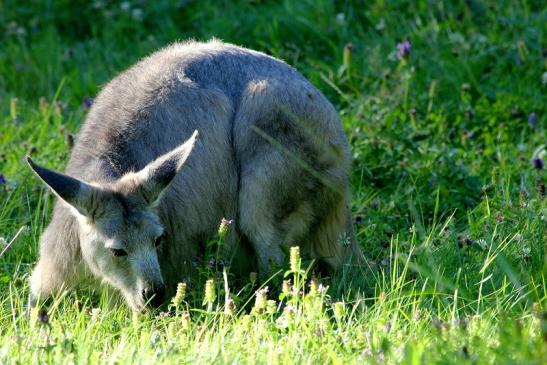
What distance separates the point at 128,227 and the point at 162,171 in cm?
31

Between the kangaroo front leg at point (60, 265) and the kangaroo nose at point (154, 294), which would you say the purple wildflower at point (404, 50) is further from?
the kangaroo nose at point (154, 294)

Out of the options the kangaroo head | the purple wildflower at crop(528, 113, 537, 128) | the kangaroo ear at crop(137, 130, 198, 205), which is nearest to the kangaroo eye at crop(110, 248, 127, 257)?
the kangaroo head

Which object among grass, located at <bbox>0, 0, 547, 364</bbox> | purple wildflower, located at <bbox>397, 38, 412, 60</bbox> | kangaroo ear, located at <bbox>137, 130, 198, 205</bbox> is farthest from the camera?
purple wildflower, located at <bbox>397, 38, 412, 60</bbox>

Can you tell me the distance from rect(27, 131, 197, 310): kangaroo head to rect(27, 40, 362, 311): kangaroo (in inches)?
8.5

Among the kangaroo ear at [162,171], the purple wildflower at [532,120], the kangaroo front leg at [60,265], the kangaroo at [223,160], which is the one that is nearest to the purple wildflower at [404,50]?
the purple wildflower at [532,120]

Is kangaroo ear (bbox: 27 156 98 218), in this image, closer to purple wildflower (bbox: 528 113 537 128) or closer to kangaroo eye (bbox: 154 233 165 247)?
kangaroo eye (bbox: 154 233 165 247)

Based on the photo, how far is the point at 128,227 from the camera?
508 centimetres

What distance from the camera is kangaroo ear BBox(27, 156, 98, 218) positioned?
4836 mm

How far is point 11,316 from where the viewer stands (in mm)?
5137

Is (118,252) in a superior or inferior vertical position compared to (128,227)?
inferior

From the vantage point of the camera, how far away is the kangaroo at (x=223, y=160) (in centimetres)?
558

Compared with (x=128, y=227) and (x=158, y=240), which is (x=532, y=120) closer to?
(x=158, y=240)

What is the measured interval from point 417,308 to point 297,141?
137cm

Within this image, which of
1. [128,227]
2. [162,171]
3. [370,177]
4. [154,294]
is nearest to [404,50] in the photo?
[370,177]
